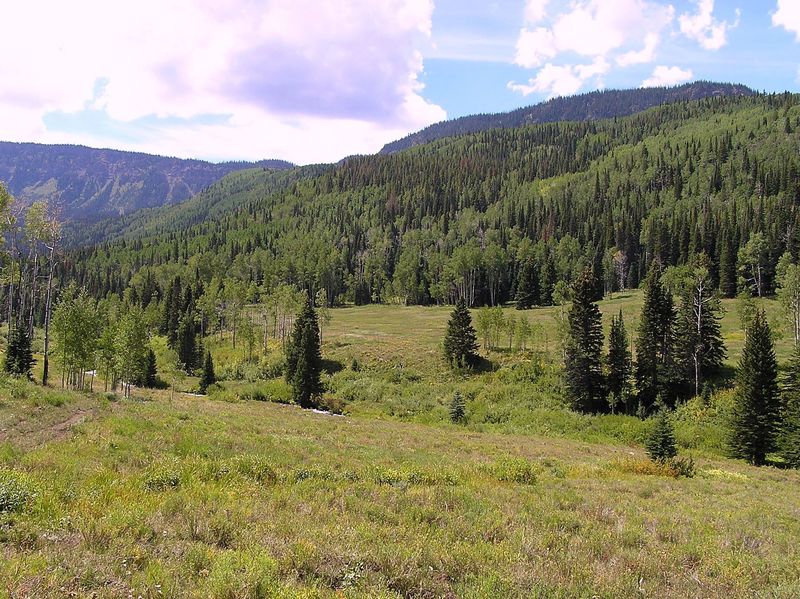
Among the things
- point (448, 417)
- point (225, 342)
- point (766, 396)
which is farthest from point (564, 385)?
point (225, 342)

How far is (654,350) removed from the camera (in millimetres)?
54156

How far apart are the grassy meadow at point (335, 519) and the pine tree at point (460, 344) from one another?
43063 mm

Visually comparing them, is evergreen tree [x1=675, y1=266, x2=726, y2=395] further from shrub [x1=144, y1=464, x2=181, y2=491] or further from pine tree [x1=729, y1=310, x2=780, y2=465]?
shrub [x1=144, y1=464, x2=181, y2=491]

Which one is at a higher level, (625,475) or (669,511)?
(669,511)

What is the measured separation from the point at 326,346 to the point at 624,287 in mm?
105911

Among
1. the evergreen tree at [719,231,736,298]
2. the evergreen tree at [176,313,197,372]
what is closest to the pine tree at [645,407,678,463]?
the evergreen tree at [176,313,197,372]

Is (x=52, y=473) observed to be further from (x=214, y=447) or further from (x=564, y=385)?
(x=564, y=385)

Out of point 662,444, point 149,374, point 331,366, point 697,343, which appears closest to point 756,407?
point 662,444

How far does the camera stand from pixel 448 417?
52188 mm

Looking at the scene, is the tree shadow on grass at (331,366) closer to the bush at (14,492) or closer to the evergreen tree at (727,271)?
the bush at (14,492)

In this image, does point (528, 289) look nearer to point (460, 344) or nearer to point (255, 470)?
point (460, 344)

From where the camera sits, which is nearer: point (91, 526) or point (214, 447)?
point (91, 526)

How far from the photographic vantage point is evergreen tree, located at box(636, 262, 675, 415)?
5350 cm

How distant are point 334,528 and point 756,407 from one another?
42.2 m
